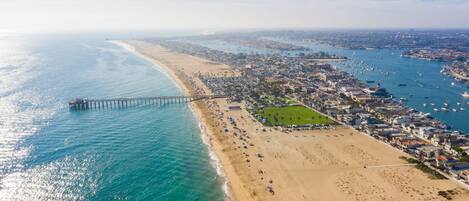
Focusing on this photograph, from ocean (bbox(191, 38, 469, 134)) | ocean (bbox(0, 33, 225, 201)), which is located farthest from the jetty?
ocean (bbox(191, 38, 469, 134))

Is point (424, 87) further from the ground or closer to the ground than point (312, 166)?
further from the ground

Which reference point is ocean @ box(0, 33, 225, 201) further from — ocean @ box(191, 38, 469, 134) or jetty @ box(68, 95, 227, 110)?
ocean @ box(191, 38, 469, 134)

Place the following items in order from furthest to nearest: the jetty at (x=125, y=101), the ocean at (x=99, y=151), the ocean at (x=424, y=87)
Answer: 1. the jetty at (x=125, y=101)
2. the ocean at (x=424, y=87)
3. the ocean at (x=99, y=151)

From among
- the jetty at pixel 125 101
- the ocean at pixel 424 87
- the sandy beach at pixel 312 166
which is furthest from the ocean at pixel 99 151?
the ocean at pixel 424 87

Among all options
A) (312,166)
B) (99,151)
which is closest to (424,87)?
(312,166)

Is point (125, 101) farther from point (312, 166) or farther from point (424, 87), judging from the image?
point (424, 87)

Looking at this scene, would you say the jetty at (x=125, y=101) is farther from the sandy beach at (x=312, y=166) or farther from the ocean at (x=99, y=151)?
the sandy beach at (x=312, y=166)
